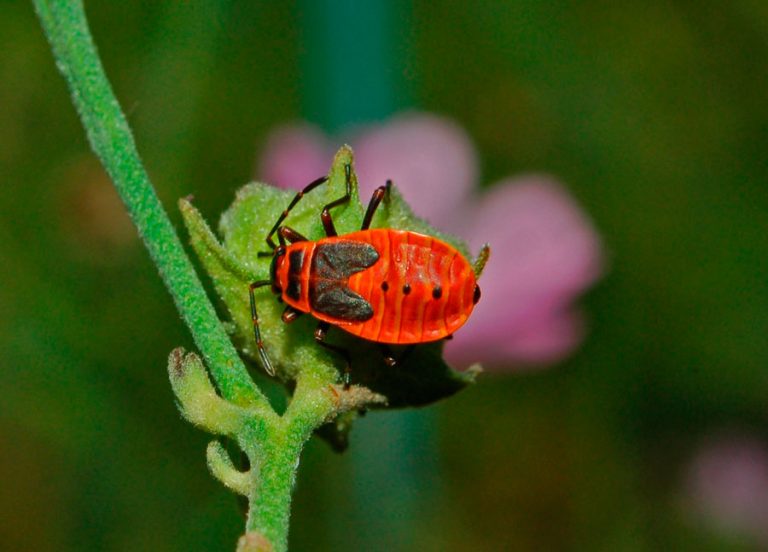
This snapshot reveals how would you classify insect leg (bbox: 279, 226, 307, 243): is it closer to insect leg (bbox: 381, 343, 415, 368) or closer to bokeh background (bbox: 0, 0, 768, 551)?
insect leg (bbox: 381, 343, 415, 368)

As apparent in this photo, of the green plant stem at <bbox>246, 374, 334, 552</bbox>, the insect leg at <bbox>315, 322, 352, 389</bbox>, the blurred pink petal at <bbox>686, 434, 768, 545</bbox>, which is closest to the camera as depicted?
the green plant stem at <bbox>246, 374, 334, 552</bbox>

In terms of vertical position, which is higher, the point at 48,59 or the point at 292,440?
the point at 48,59

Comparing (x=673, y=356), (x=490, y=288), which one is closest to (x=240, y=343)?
(x=490, y=288)

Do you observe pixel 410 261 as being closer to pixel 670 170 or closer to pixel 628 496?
pixel 628 496

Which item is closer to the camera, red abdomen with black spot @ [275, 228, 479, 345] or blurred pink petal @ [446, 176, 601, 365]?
red abdomen with black spot @ [275, 228, 479, 345]

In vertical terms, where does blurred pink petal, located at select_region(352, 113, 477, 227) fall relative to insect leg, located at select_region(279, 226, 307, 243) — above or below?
above

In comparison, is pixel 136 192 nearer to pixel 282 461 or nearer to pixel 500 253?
pixel 282 461

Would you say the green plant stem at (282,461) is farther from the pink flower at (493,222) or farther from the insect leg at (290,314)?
the pink flower at (493,222)

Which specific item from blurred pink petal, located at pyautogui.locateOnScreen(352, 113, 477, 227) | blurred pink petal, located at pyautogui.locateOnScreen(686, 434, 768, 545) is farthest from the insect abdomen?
blurred pink petal, located at pyautogui.locateOnScreen(686, 434, 768, 545)
